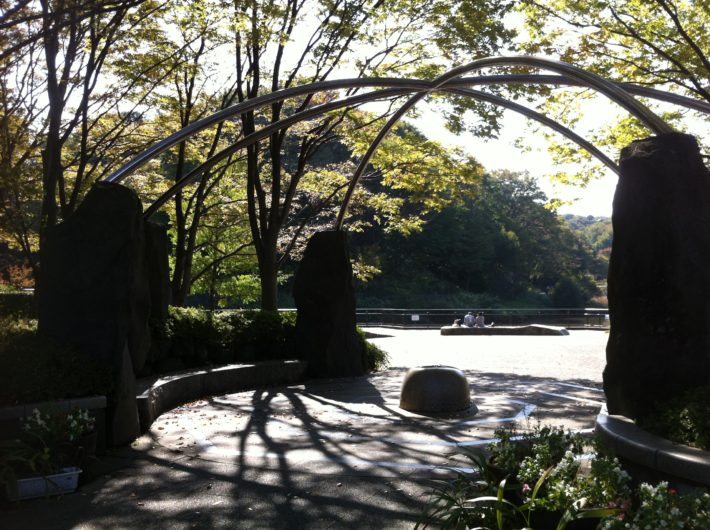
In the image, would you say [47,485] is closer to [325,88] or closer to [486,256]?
[325,88]

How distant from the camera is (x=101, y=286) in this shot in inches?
325

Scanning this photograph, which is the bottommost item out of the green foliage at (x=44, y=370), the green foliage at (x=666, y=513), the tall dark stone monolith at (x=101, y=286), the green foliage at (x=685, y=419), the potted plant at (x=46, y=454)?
the potted plant at (x=46, y=454)

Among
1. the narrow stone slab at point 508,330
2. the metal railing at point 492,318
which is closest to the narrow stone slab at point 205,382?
the narrow stone slab at point 508,330

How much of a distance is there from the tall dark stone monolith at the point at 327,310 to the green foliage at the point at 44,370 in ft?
25.1

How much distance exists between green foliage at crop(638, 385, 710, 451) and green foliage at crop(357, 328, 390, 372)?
11094 mm

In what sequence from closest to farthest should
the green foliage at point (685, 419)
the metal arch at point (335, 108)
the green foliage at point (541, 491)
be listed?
the green foliage at point (541, 491)
the green foliage at point (685, 419)
the metal arch at point (335, 108)

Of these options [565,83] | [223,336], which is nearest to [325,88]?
[565,83]

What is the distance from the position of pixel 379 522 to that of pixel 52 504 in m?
2.88

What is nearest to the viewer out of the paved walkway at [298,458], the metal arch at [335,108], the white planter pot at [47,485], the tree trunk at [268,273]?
the paved walkway at [298,458]

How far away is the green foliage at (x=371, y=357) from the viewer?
16.6 metres

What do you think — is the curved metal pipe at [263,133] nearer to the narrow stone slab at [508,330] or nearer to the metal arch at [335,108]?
the metal arch at [335,108]

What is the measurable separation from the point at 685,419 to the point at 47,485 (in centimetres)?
543

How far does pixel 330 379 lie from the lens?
1501 centimetres

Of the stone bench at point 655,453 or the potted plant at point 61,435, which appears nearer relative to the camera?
the stone bench at point 655,453
